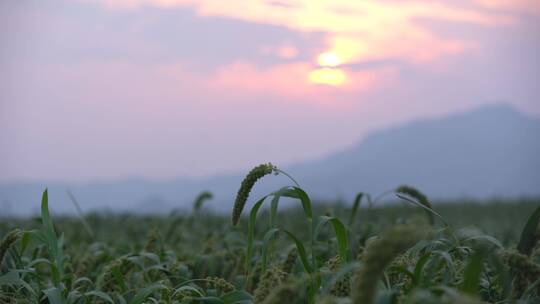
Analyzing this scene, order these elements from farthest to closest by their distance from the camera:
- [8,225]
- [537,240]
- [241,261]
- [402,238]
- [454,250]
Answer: [8,225]
[241,261]
[454,250]
[537,240]
[402,238]

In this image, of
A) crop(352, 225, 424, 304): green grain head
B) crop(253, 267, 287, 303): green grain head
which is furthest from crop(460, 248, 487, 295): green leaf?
crop(253, 267, 287, 303): green grain head

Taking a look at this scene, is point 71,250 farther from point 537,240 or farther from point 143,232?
point 537,240

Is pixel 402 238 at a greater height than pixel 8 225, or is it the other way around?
pixel 402 238

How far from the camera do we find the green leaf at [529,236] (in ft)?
8.56

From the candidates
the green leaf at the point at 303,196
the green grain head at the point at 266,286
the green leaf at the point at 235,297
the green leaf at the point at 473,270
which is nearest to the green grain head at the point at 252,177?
the green leaf at the point at 303,196

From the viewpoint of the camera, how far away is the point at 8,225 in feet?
31.5

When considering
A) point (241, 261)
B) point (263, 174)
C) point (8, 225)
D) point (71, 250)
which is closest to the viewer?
point (263, 174)

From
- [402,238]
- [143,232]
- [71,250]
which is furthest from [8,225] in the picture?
[402,238]

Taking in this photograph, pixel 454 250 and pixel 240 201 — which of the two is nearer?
pixel 240 201

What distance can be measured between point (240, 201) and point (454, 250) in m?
1.07

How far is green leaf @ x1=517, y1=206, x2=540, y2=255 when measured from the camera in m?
→ 2.61

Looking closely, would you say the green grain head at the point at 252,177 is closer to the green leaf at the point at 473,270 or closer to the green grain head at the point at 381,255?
the green leaf at the point at 473,270

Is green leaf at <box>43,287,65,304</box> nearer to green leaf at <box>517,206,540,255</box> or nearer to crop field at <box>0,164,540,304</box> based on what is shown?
crop field at <box>0,164,540,304</box>

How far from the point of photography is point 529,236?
2.66 meters
